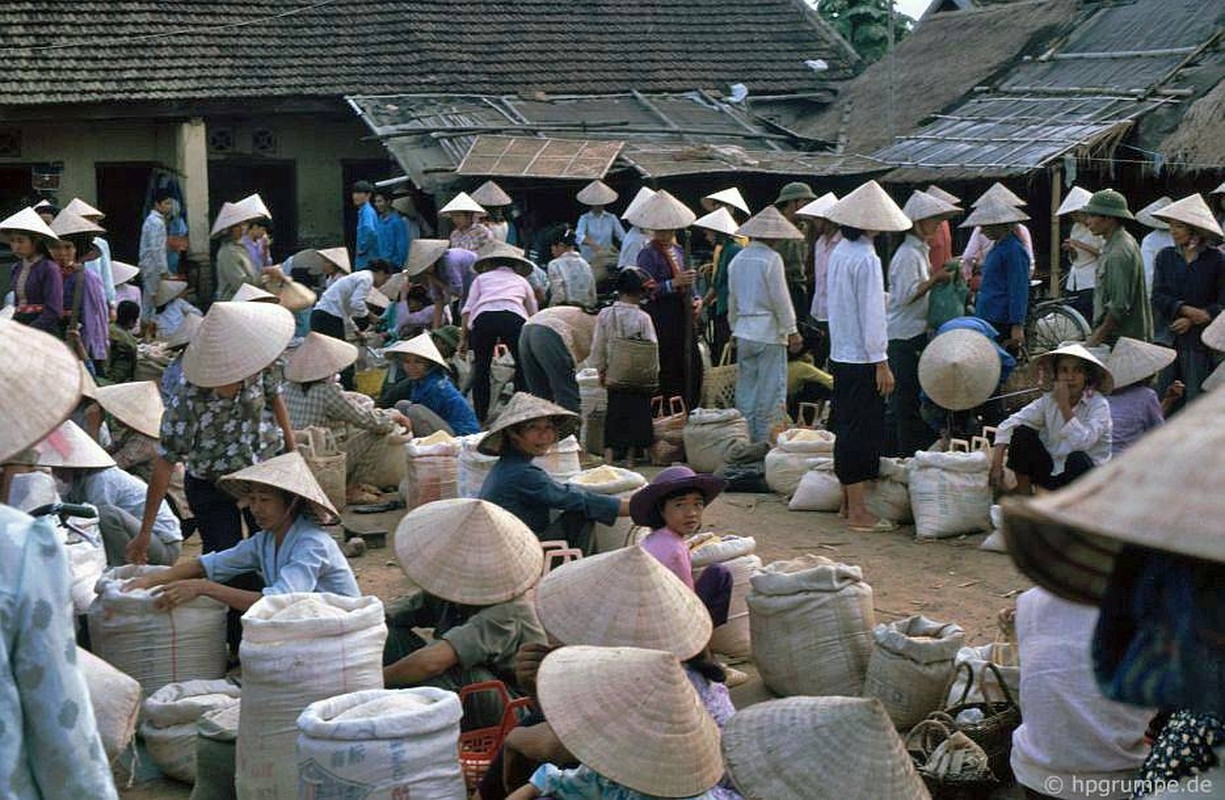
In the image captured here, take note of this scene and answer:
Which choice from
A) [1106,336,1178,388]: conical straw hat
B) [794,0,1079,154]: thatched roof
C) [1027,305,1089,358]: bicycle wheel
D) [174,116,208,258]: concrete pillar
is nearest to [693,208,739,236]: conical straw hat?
[1027,305,1089,358]: bicycle wheel

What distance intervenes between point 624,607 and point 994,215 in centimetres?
655

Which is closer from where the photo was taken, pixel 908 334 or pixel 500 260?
pixel 908 334

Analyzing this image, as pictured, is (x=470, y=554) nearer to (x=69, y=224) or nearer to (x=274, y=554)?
(x=274, y=554)

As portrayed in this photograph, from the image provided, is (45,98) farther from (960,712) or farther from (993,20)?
(960,712)

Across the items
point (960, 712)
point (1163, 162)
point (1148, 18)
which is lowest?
point (960, 712)

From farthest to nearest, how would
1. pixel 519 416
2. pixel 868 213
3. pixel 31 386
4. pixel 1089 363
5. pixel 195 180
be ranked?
1. pixel 195 180
2. pixel 868 213
3. pixel 1089 363
4. pixel 519 416
5. pixel 31 386

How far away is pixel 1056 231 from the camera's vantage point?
14.5 m

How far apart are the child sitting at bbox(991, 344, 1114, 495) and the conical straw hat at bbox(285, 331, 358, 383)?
11.7 ft

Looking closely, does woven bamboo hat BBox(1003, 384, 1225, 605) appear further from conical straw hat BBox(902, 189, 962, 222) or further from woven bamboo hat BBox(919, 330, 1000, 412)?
conical straw hat BBox(902, 189, 962, 222)

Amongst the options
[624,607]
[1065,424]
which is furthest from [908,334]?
[624,607]

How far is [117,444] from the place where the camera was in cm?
806

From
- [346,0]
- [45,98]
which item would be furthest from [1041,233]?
[45,98]

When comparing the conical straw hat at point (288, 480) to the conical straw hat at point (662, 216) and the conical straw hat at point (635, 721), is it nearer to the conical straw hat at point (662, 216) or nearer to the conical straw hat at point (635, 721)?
the conical straw hat at point (635, 721)

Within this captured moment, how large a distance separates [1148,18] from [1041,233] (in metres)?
2.76
